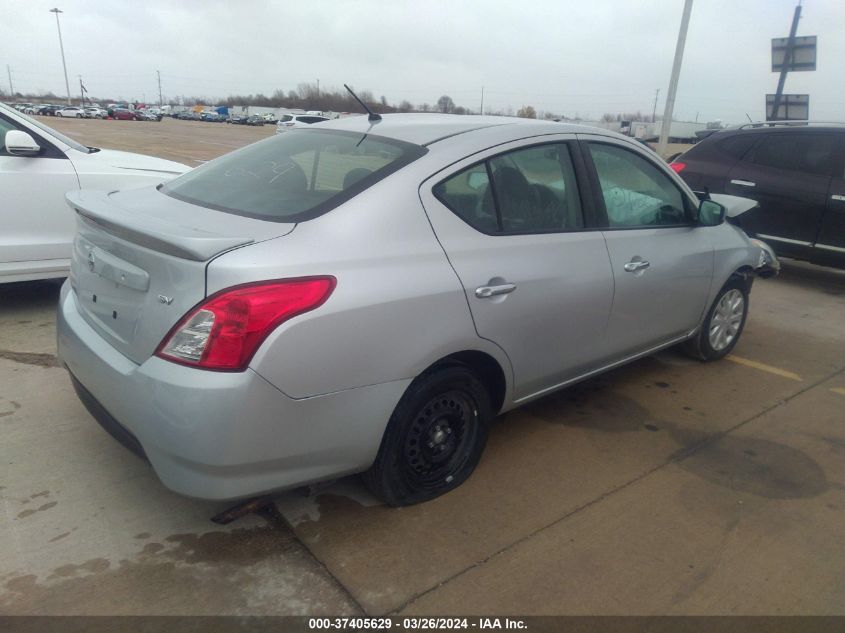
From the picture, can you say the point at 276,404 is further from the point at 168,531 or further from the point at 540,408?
the point at 540,408

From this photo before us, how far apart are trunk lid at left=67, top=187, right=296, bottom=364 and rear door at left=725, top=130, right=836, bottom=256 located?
6.61 m

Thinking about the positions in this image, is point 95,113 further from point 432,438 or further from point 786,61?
point 432,438

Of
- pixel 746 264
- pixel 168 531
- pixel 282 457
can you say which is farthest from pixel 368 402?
pixel 746 264

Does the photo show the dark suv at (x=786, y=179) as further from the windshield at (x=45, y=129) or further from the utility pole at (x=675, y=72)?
the utility pole at (x=675, y=72)

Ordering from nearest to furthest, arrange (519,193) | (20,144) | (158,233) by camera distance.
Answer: (158,233)
(519,193)
(20,144)

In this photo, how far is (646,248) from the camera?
140 inches

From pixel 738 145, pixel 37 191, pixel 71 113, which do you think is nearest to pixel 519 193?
pixel 37 191

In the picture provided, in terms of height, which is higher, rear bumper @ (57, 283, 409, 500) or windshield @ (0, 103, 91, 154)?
windshield @ (0, 103, 91, 154)

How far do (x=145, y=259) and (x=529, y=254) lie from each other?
1.60 metres

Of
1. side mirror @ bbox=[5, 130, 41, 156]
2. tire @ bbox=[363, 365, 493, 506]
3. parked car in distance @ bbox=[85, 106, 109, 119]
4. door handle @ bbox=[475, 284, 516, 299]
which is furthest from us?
parked car in distance @ bbox=[85, 106, 109, 119]

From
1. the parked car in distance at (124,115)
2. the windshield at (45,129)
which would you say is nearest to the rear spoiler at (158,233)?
the windshield at (45,129)

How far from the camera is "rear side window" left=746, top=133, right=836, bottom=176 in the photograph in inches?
272

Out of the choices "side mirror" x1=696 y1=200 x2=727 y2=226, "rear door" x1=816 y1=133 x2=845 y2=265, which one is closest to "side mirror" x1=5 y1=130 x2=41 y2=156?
"side mirror" x1=696 y1=200 x2=727 y2=226

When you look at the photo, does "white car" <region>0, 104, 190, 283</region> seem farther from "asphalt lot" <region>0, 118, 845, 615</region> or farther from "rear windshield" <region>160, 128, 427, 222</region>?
"rear windshield" <region>160, 128, 427, 222</region>
